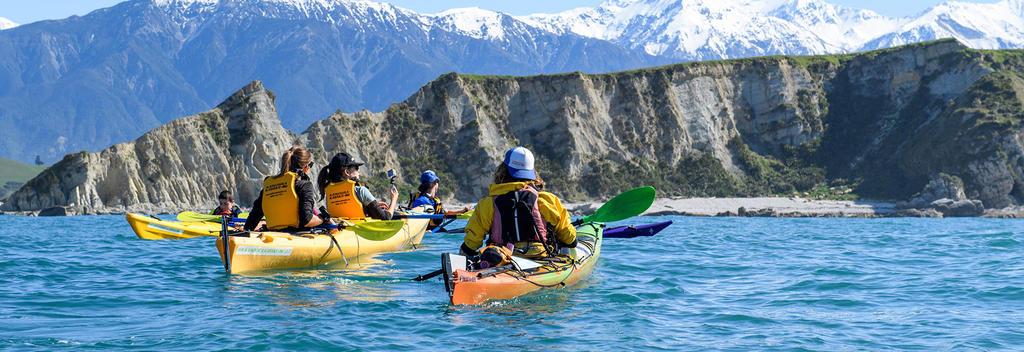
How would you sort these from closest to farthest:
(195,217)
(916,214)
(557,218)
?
(557,218)
(195,217)
(916,214)

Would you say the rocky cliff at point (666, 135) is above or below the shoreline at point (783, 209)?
above

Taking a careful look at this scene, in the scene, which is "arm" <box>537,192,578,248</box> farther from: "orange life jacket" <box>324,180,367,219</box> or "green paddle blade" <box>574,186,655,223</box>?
"orange life jacket" <box>324,180,367,219</box>

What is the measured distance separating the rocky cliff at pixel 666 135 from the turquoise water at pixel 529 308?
2062 inches

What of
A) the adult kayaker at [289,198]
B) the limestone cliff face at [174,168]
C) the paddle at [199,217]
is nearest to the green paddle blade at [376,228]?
the adult kayaker at [289,198]

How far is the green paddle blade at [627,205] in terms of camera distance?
47.6 ft

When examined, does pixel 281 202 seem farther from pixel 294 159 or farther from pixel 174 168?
pixel 174 168

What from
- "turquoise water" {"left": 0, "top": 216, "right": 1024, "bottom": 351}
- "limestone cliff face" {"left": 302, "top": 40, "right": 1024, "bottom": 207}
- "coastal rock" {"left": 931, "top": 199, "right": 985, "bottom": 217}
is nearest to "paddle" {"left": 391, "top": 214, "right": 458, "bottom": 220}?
"turquoise water" {"left": 0, "top": 216, "right": 1024, "bottom": 351}

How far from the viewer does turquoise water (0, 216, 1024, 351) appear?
8.62 metres

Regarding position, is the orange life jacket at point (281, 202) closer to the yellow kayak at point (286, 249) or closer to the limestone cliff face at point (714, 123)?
the yellow kayak at point (286, 249)

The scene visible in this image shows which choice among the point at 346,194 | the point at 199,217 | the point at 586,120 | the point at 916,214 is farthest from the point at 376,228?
the point at 586,120

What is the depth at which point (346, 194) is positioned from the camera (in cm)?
1667

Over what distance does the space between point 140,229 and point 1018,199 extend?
2734 inches

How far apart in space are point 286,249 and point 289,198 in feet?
2.74

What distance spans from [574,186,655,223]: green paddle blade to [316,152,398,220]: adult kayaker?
4.56m
